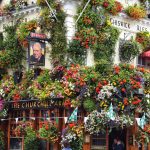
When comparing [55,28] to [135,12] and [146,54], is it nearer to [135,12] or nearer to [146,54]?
[135,12]

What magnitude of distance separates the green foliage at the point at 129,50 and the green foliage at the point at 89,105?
501 cm

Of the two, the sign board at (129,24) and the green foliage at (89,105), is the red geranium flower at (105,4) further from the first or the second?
the green foliage at (89,105)

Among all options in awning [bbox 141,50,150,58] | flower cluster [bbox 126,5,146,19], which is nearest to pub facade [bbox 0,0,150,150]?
awning [bbox 141,50,150,58]

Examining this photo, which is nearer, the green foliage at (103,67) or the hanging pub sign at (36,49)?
the green foliage at (103,67)

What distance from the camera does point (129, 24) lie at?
28875 mm

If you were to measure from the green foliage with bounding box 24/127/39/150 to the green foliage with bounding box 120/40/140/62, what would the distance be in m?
6.32

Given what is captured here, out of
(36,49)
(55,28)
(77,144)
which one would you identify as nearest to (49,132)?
(77,144)

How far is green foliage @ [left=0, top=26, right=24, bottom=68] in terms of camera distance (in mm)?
27969

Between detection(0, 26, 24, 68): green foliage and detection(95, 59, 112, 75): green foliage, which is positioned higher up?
detection(0, 26, 24, 68): green foliage

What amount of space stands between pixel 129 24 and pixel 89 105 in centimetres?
692

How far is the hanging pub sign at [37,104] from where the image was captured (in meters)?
25.1

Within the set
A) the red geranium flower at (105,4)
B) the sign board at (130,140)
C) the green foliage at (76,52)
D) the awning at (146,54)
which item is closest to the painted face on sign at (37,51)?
the green foliage at (76,52)

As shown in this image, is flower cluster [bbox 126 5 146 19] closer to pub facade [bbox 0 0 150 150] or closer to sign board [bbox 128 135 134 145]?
pub facade [bbox 0 0 150 150]

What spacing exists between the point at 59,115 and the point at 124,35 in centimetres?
606
